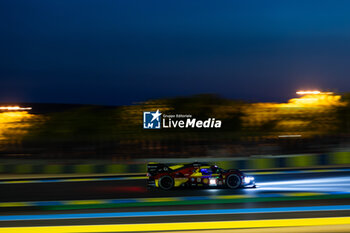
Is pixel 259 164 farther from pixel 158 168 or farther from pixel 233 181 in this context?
pixel 158 168

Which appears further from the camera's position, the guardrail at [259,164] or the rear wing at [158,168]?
the guardrail at [259,164]

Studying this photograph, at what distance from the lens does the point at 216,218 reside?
238 inches

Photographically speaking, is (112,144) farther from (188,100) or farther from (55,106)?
(55,106)

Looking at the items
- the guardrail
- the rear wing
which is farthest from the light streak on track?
the guardrail

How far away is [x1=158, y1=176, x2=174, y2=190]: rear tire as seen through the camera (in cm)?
856

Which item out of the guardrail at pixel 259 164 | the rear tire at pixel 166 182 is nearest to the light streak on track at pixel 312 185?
the rear tire at pixel 166 182

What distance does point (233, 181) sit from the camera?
848cm

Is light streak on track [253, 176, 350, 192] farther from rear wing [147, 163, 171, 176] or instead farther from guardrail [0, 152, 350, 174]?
→ guardrail [0, 152, 350, 174]

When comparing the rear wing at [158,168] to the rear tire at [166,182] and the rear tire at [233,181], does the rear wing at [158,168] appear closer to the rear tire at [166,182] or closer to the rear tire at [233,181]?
the rear tire at [166,182]

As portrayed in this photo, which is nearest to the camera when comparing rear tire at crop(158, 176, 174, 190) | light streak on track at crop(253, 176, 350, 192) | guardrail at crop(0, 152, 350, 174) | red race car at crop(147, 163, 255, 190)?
red race car at crop(147, 163, 255, 190)

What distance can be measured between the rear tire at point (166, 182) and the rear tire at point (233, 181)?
119 centimetres

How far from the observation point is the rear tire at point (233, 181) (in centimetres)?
846

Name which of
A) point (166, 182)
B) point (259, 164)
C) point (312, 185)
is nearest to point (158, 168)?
point (166, 182)

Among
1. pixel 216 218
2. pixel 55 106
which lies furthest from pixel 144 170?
pixel 55 106
